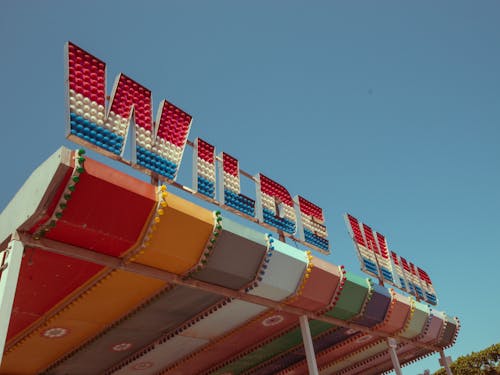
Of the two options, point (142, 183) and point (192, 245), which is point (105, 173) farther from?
point (192, 245)

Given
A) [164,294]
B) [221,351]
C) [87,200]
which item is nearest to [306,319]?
[221,351]

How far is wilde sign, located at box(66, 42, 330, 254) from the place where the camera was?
26.8ft

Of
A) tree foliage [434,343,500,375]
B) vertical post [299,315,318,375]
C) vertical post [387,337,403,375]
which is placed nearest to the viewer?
vertical post [299,315,318,375]

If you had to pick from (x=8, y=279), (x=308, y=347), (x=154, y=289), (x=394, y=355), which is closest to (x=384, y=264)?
(x=394, y=355)

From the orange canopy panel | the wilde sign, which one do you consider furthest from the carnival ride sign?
the wilde sign

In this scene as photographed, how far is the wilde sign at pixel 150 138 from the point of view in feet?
26.8

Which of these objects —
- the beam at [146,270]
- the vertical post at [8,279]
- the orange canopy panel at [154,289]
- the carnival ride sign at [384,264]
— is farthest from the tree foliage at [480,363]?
the vertical post at [8,279]

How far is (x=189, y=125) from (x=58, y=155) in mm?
4326

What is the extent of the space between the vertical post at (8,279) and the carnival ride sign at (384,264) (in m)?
11.6

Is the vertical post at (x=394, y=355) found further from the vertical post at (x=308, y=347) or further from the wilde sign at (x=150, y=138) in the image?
the wilde sign at (x=150, y=138)

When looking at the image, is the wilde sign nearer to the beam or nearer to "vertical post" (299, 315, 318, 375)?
the beam

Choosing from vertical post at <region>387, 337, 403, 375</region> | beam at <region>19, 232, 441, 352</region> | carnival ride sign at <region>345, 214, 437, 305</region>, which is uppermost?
carnival ride sign at <region>345, 214, 437, 305</region>

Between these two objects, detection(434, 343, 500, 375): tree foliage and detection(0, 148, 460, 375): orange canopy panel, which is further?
detection(434, 343, 500, 375): tree foliage

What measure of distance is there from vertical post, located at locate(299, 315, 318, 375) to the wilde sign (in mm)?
2349
